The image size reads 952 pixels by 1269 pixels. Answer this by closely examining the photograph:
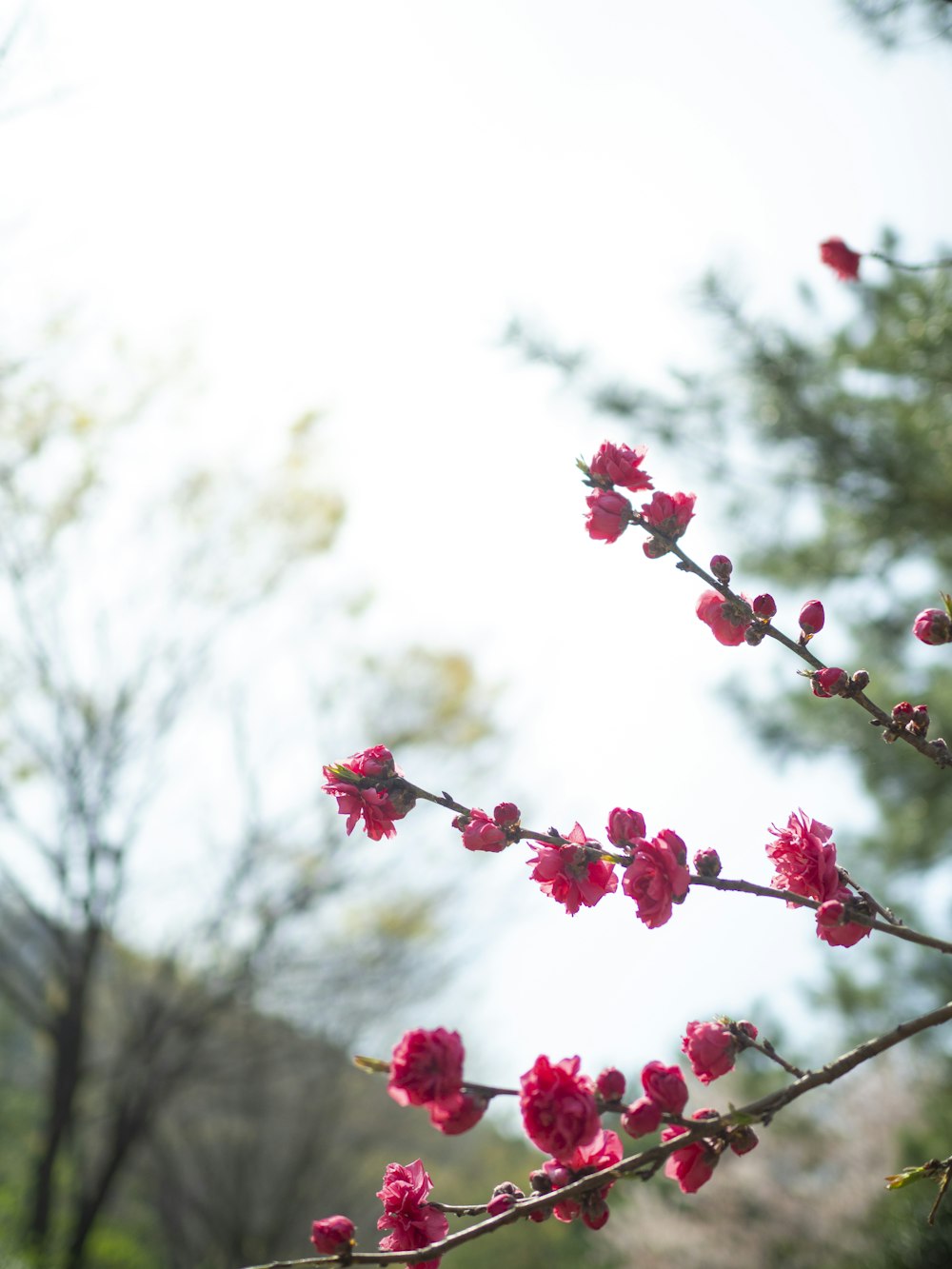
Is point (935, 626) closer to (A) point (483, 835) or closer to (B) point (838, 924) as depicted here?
(B) point (838, 924)

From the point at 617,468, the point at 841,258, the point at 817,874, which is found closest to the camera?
the point at 817,874

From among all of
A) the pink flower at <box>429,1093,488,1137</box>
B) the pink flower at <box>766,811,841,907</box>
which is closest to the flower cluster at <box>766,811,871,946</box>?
the pink flower at <box>766,811,841,907</box>

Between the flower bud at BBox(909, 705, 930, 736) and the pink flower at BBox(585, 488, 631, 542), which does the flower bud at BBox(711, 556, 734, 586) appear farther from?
the flower bud at BBox(909, 705, 930, 736)

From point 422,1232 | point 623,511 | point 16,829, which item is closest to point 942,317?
point 623,511

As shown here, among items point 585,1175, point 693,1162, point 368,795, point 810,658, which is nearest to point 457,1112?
point 585,1175

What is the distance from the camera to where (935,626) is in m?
1.18

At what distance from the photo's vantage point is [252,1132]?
8.36 m

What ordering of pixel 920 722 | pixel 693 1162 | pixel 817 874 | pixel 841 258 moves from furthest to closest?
pixel 841 258 → pixel 920 722 → pixel 817 874 → pixel 693 1162

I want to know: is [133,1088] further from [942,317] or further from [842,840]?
[942,317]

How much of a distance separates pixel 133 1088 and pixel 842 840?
479 cm

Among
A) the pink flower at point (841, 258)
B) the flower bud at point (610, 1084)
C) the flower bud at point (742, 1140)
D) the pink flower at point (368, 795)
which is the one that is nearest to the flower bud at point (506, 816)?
the pink flower at point (368, 795)

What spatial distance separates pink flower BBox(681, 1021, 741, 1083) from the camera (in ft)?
3.50

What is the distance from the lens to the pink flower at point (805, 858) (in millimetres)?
1121

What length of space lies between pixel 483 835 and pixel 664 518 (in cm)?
50
